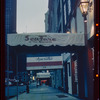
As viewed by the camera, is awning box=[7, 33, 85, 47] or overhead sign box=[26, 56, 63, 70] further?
overhead sign box=[26, 56, 63, 70]

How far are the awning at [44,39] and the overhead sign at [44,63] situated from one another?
13784 mm

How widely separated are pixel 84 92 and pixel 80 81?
756 millimetres

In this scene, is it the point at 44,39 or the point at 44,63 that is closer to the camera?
the point at 44,39

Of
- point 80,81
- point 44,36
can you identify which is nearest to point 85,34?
point 44,36

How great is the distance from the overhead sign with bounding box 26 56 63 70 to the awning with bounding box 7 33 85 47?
13784mm

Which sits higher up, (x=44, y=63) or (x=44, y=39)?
(x=44, y=39)

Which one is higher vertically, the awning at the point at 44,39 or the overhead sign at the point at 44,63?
the awning at the point at 44,39

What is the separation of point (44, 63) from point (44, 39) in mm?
14304

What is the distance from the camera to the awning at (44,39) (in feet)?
35.4

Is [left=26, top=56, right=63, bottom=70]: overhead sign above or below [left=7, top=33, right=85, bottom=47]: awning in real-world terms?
below

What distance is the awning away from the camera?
35.4 feet

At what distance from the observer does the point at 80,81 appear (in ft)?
43.3

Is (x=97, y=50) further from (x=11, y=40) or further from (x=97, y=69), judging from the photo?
(x=11, y=40)

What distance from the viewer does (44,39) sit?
10.9 metres
